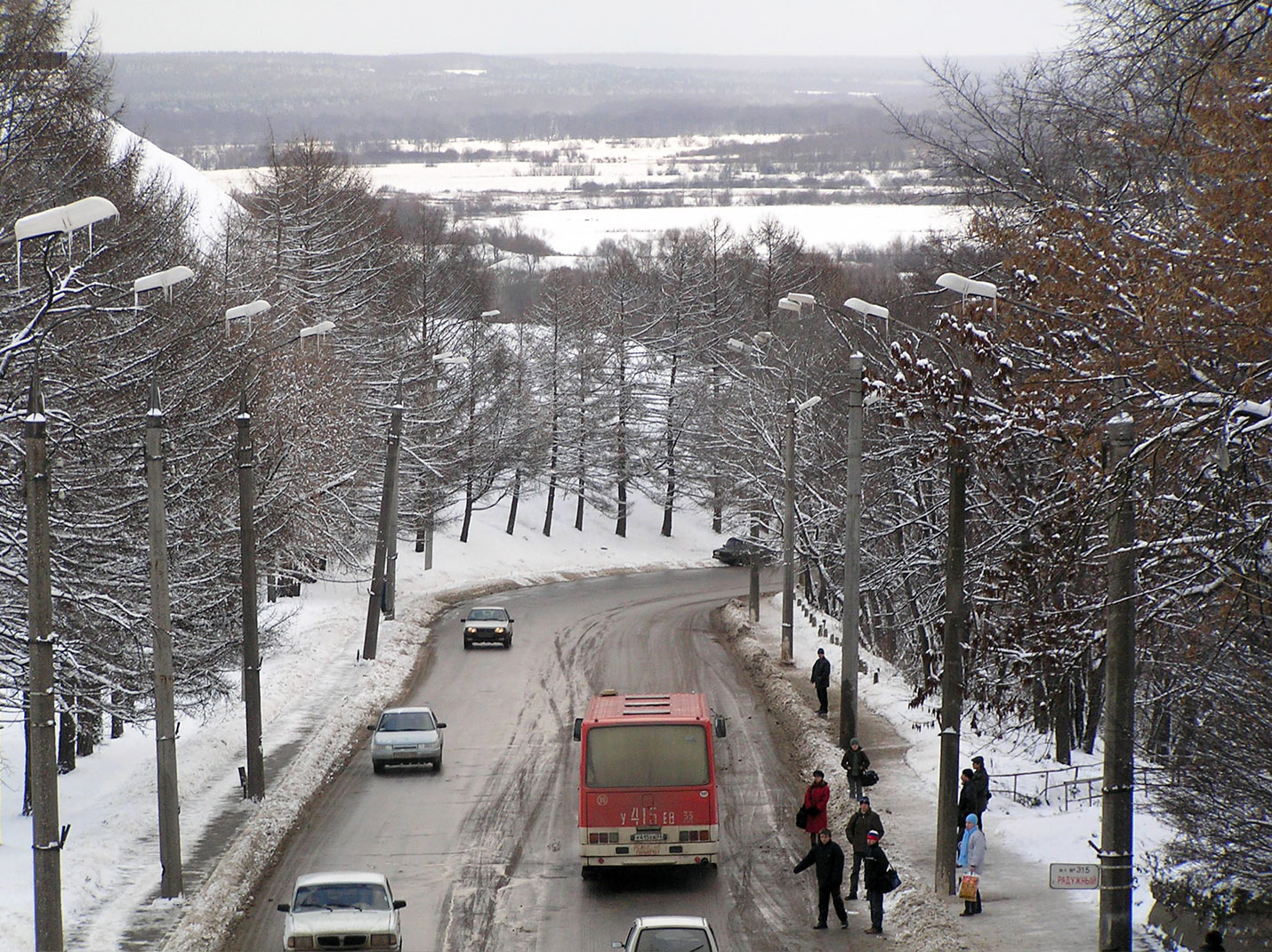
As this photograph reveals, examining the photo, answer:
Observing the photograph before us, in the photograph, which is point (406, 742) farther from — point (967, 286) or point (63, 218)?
point (63, 218)

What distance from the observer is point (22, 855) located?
19.7 metres

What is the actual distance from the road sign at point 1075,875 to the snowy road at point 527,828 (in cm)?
482

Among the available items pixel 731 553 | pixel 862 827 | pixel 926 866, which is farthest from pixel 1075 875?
pixel 731 553

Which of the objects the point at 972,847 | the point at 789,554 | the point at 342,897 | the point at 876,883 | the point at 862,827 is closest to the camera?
the point at 342,897

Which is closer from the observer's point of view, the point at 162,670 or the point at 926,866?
the point at 162,670

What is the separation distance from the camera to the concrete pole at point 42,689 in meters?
14.3

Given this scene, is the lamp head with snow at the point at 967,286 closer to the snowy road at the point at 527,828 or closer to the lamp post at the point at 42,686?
the snowy road at the point at 527,828

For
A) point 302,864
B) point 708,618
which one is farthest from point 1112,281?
point 708,618

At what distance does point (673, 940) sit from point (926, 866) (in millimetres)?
6207

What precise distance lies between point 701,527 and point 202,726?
55.3m

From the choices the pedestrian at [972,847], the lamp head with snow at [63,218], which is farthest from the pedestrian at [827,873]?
the lamp head with snow at [63,218]

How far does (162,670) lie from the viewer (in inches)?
731

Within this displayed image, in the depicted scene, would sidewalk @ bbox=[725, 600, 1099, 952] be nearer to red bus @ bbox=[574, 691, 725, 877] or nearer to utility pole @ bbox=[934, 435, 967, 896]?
Answer: utility pole @ bbox=[934, 435, 967, 896]

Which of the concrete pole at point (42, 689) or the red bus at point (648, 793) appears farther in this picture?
the red bus at point (648, 793)
